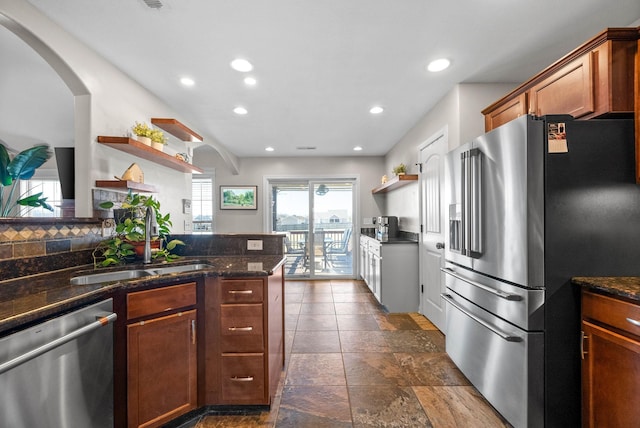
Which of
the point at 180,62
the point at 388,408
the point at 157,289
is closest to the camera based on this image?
the point at 157,289

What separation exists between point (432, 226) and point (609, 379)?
198 centimetres

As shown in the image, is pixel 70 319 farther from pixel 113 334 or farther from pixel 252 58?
pixel 252 58

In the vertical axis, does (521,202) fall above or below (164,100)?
below

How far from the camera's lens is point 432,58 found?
2.18 meters

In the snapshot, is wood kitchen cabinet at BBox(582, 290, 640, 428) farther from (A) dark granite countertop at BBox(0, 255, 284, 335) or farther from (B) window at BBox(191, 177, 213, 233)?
(B) window at BBox(191, 177, 213, 233)

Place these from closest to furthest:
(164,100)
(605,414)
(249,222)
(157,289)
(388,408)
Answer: (605,414)
(157,289)
(388,408)
(164,100)
(249,222)

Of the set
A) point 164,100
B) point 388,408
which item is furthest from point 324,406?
point 164,100

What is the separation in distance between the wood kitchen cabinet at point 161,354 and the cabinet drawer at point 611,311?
216 centimetres

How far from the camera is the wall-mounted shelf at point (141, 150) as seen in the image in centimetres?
209

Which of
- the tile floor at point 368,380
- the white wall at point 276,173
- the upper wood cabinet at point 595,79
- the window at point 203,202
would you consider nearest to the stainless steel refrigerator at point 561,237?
the upper wood cabinet at point 595,79

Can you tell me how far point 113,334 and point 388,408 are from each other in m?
1.69

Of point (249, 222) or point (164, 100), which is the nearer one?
point (164, 100)

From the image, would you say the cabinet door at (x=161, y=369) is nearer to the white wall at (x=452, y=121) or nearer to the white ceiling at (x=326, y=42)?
the white ceiling at (x=326, y=42)

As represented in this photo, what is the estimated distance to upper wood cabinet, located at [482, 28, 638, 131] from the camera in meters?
1.47
